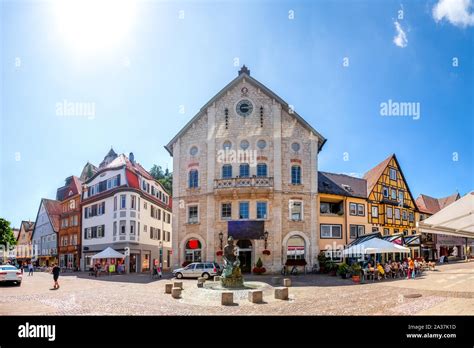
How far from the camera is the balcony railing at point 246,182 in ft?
114

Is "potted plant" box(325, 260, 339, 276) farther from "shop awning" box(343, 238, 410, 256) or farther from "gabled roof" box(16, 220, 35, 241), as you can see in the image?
"gabled roof" box(16, 220, 35, 241)

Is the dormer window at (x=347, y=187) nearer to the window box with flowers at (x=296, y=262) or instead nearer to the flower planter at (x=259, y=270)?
the window box with flowers at (x=296, y=262)

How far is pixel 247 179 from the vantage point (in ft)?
115

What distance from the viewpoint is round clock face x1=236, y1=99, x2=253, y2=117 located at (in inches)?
1490

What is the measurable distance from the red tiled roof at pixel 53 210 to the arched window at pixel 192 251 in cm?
2942

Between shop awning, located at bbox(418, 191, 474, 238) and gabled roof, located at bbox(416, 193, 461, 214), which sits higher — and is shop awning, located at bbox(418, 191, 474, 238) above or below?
below

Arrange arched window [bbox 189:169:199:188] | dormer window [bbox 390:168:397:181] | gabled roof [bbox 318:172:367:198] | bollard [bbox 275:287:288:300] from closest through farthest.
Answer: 1. bollard [bbox 275:287:288:300]
2. arched window [bbox 189:169:199:188]
3. gabled roof [bbox 318:172:367:198]
4. dormer window [bbox 390:168:397:181]

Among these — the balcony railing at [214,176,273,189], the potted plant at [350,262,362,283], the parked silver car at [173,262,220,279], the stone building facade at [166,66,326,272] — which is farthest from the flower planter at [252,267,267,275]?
the potted plant at [350,262,362,283]

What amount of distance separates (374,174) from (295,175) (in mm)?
14818

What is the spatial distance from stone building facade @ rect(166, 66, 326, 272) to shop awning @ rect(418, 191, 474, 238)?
1046 inches
